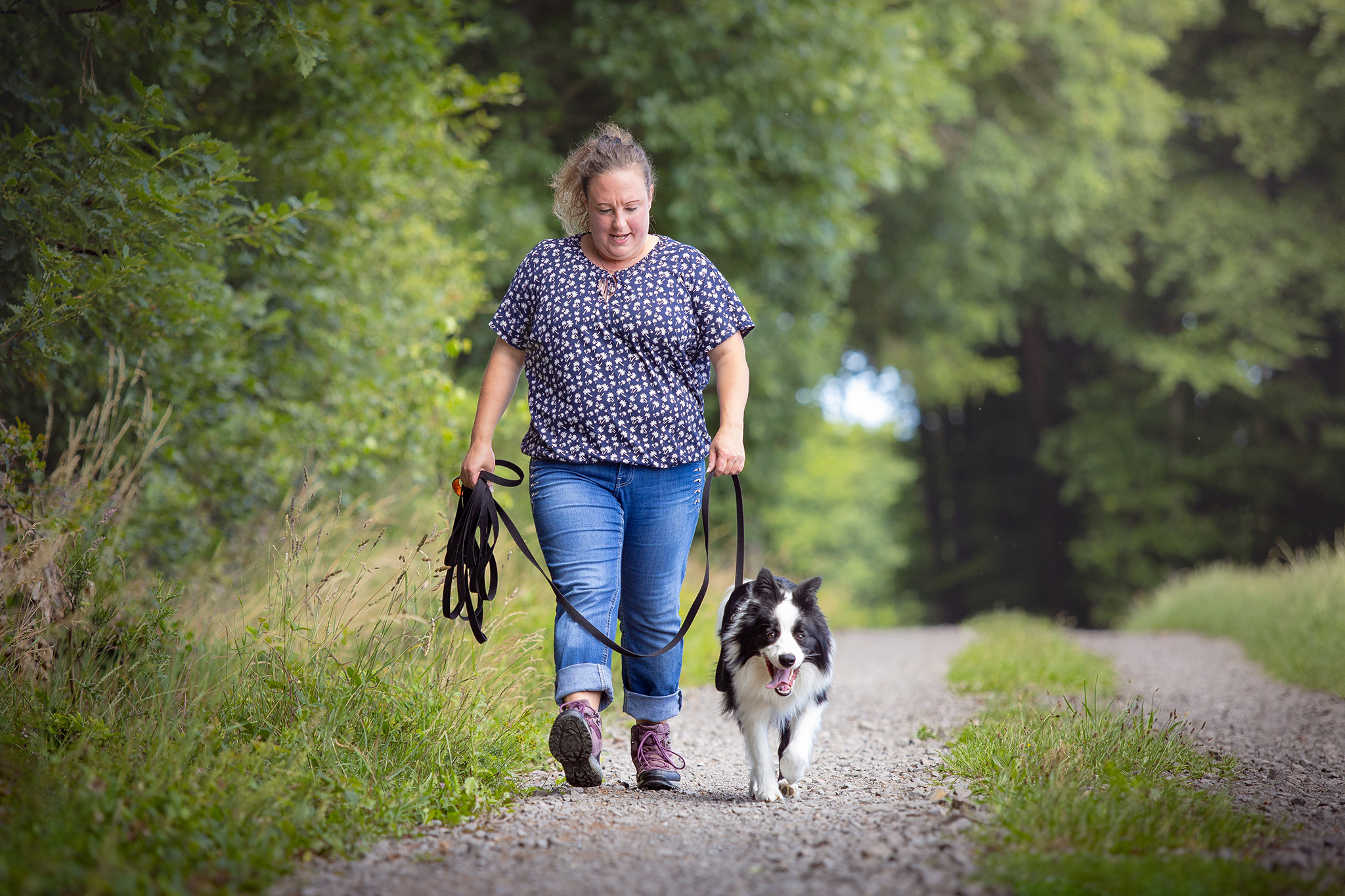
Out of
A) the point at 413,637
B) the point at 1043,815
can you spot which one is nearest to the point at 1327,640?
the point at 1043,815

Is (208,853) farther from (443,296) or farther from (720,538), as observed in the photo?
(720,538)

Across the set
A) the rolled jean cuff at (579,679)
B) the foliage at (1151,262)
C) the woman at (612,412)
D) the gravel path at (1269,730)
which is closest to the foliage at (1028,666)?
the gravel path at (1269,730)

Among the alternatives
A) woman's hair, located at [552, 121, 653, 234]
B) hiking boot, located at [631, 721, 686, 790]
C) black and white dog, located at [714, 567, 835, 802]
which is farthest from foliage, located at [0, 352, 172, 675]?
black and white dog, located at [714, 567, 835, 802]

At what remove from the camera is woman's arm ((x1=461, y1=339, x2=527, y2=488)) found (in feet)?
11.7

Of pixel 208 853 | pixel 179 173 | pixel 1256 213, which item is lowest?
pixel 208 853

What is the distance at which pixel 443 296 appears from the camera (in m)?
7.34

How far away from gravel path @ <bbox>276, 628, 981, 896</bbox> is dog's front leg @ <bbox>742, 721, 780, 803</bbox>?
0.06 metres

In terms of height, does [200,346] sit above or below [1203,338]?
below

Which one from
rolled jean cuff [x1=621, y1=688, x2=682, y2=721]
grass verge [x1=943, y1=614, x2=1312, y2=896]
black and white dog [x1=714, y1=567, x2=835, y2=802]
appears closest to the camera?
Answer: grass verge [x1=943, y1=614, x2=1312, y2=896]

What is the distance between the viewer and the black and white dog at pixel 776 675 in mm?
3586

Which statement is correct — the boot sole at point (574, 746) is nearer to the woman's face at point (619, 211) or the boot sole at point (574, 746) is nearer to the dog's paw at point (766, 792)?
the dog's paw at point (766, 792)

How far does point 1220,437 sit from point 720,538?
10.1 meters

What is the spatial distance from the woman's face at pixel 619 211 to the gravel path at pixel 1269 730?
2.45 meters

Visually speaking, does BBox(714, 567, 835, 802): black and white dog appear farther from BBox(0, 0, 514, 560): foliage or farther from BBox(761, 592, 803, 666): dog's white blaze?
BBox(0, 0, 514, 560): foliage
